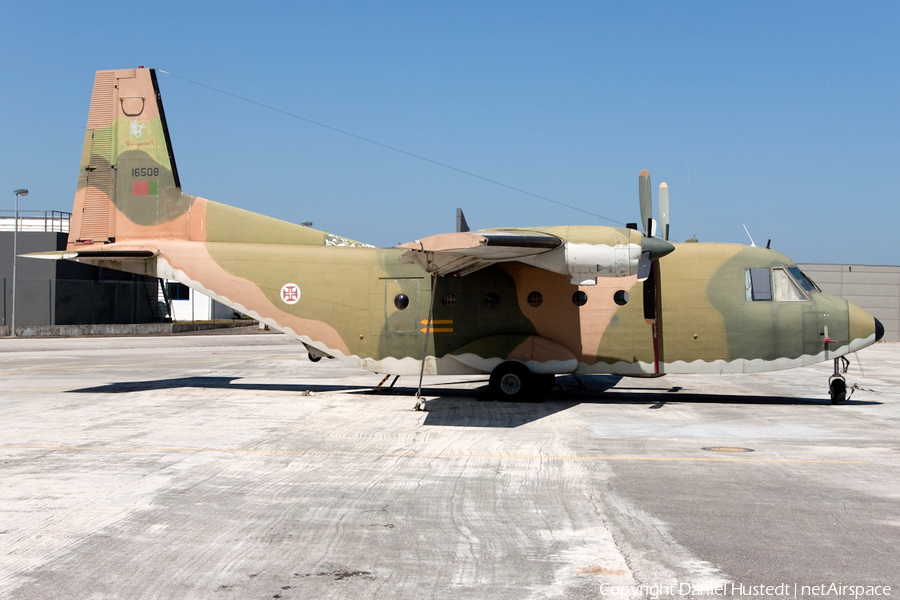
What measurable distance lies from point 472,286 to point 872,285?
38.0 metres

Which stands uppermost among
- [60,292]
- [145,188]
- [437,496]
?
[145,188]

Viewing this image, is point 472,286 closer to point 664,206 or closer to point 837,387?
point 664,206

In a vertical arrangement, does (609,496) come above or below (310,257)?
below

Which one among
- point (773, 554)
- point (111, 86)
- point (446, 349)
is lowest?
point (773, 554)

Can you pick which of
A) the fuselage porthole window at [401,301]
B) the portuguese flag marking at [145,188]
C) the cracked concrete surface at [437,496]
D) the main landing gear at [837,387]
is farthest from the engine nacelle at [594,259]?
the portuguese flag marking at [145,188]

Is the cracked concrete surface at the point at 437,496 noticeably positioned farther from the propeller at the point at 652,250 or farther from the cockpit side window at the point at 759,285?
the cockpit side window at the point at 759,285

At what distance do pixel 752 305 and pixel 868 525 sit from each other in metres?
9.25

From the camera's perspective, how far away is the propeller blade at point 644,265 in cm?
1426

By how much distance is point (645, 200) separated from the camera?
1520 centimetres

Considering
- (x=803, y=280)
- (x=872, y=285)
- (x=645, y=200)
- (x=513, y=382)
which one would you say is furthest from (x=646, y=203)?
(x=872, y=285)

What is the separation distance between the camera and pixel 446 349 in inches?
639

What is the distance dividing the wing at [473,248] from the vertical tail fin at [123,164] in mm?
7795

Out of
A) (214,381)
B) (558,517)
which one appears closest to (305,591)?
(558,517)

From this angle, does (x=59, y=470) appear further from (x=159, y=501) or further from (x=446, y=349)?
(x=446, y=349)
